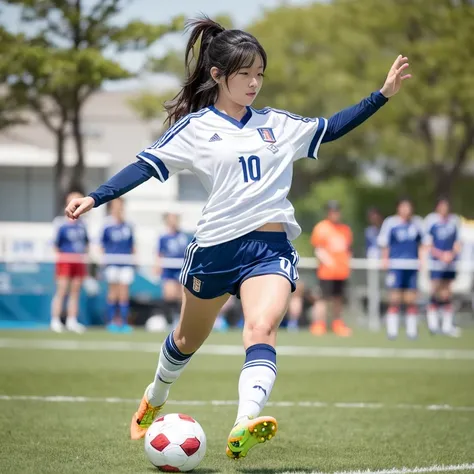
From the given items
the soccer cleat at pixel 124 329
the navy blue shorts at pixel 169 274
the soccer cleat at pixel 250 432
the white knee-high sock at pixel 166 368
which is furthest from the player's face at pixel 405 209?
the soccer cleat at pixel 250 432

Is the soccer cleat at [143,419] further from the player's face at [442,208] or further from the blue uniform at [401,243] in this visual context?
the player's face at [442,208]

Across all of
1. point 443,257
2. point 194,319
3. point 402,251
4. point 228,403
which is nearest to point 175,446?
point 194,319

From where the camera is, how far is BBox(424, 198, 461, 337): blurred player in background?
18.0m

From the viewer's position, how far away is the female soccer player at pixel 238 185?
5375 millimetres

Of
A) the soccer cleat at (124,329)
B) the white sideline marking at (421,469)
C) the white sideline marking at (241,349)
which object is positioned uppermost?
the white sideline marking at (421,469)

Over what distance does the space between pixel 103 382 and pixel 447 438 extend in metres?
4.27

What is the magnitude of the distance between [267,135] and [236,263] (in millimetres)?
742

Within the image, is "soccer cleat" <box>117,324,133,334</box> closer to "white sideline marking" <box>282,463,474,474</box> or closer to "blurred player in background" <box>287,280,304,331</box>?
"blurred player in background" <box>287,280,304,331</box>

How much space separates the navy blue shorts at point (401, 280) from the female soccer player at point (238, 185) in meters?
11.9

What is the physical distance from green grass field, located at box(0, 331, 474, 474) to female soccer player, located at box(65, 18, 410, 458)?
915 millimetres

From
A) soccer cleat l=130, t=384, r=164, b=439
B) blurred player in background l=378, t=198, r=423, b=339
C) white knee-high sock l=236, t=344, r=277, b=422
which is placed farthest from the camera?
blurred player in background l=378, t=198, r=423, b=339

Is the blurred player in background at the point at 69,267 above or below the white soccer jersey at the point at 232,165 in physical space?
below

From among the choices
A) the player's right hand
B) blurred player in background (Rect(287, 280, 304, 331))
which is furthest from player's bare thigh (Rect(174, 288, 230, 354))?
blurred player in background (Rect(287, 280, 304, 331))

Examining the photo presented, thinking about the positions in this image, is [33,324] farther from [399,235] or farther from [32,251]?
[399,235]
